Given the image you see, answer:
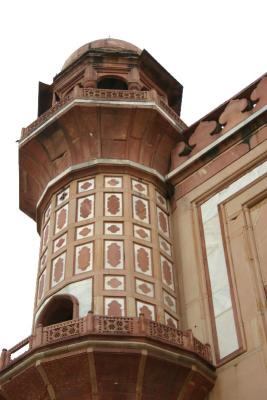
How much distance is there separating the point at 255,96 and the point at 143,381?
7350 millimetres

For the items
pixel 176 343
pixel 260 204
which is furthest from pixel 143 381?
pixel 260 204

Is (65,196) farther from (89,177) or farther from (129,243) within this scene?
(129,243)

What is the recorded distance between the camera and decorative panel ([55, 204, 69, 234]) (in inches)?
612

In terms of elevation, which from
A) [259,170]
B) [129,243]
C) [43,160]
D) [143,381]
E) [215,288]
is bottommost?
[143,381]

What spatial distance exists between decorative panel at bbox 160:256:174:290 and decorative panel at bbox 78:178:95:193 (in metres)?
2.43

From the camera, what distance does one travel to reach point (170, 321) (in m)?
13.7

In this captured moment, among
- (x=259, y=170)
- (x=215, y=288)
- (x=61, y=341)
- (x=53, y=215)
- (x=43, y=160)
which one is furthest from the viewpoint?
(x=43, y=160)

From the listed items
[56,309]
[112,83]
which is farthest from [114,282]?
[112,83]

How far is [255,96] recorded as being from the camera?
53.1 feet

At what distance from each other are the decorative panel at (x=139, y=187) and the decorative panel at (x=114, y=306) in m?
3.28

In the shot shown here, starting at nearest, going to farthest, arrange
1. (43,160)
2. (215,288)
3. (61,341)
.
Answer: (61,341) → (215,288) → (43,160)

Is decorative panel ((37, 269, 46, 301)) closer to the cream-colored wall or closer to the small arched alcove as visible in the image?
the small arched alcove

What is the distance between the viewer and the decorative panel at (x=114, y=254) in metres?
14.1

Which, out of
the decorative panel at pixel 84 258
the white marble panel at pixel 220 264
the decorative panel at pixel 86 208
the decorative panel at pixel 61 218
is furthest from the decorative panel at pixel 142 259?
the decorative panel at pixel 61 218
